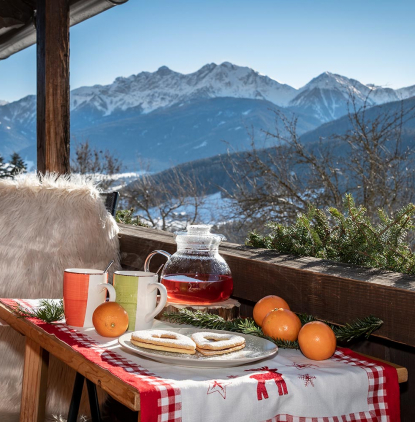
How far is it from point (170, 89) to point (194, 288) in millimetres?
65978

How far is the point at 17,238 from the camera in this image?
1.90m

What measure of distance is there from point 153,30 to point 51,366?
34.9 meters

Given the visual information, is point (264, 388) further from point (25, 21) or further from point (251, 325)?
point (25, 21)

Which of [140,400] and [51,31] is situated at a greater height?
[51,31]

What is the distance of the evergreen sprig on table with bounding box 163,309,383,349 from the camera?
1.05 m

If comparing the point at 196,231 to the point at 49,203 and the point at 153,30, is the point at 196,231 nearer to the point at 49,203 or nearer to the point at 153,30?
the point at 49,203

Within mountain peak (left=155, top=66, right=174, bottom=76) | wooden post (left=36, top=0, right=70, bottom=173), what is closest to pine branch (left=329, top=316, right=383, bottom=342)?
wooden post (left=36, top=0, right=70, bottom=173)

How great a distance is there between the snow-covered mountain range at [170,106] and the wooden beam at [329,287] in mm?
23974

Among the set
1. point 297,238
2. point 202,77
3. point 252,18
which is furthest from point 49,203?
point 202,77

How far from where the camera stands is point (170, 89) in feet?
214

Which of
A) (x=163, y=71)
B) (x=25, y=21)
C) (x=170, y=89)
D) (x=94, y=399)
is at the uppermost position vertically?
(x=163, y=71)

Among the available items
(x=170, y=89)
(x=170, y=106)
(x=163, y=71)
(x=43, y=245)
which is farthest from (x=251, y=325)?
(x=163, y=71)

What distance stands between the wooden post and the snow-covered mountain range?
2248 cm

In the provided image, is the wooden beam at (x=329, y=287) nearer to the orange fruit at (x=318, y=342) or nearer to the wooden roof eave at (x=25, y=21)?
the orange fruit at (x=318, y=342)
